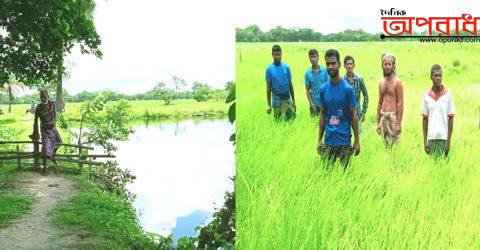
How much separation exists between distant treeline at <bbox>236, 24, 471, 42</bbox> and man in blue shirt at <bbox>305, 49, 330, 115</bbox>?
15 centimetres

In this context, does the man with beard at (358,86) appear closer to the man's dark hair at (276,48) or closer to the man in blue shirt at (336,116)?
the man in blue shirt at (336,116)

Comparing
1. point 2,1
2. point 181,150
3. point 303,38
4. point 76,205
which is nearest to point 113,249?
point 76,205

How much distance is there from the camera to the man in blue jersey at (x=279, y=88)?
3971 mm

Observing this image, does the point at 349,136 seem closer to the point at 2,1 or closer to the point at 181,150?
the point at 2,1

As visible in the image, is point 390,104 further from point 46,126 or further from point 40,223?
point 46,126

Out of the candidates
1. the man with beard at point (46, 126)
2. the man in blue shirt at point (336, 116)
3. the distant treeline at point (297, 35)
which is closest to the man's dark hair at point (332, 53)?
the man in blue shirt at point (336, 116)

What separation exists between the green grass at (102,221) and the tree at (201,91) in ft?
11.0

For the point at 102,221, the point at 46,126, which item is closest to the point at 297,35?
the point at 102,221

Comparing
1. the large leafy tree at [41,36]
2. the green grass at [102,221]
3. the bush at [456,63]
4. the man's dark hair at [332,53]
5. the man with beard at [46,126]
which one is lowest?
the green grass at [102,221]

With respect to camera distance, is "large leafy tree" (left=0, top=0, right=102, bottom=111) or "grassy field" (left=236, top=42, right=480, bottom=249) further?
"large leafy tree" (left=0, top=0, right=102, bottom=111)

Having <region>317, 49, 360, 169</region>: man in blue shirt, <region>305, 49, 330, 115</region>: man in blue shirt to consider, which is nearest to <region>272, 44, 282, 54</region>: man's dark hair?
<region>305, 49, 330, 115</region>: man in blue shirt

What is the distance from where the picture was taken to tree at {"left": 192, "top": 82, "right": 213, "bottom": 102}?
44.3 feet

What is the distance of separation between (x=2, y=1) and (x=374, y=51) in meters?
7.94

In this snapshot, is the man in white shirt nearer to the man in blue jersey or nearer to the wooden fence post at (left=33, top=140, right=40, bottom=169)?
the man in blue jersey
